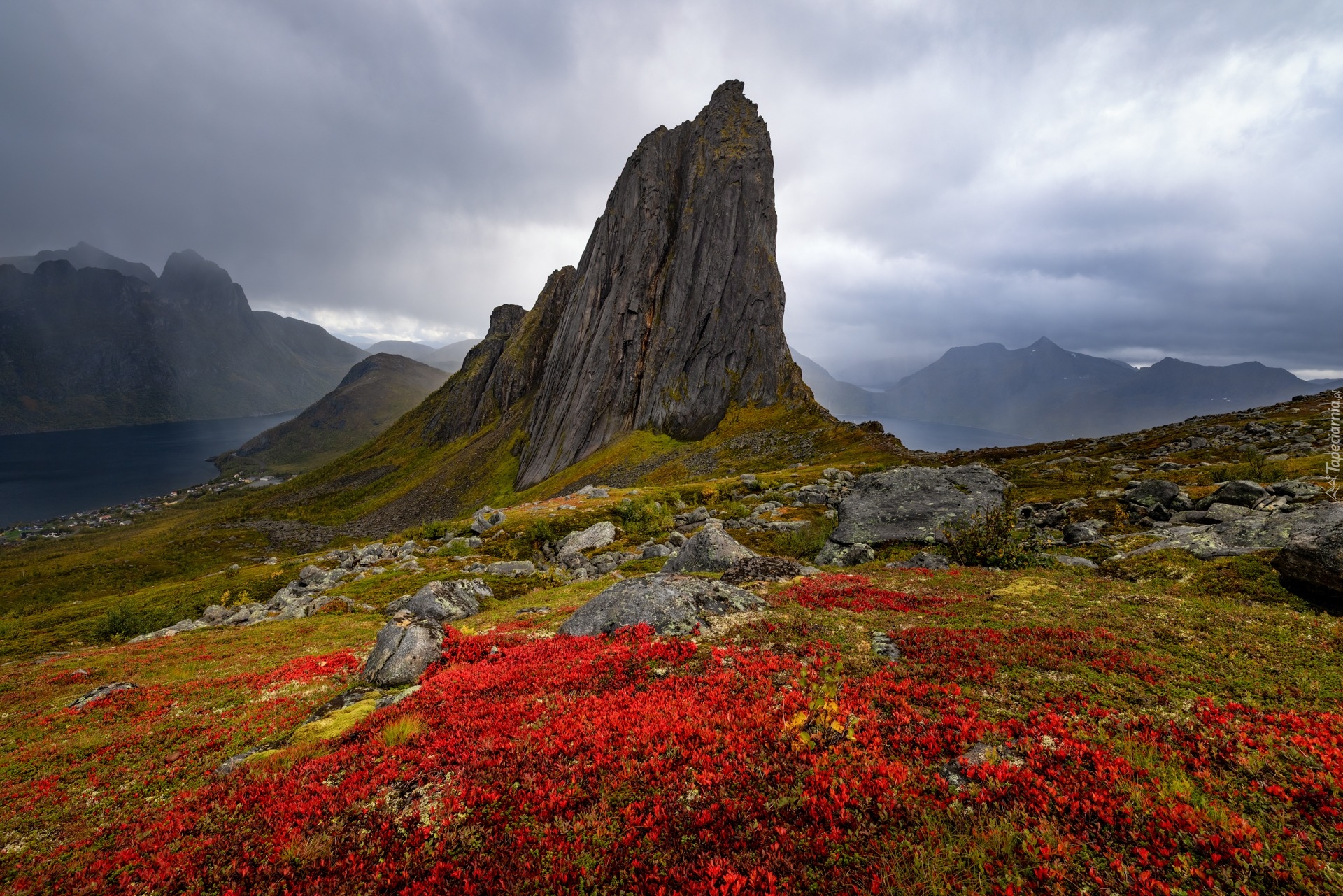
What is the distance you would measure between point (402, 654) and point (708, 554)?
15348 millimetres

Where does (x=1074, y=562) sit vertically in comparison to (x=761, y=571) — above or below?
above

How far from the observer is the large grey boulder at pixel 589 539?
38.2 m

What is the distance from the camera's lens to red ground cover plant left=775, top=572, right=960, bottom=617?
1562cm

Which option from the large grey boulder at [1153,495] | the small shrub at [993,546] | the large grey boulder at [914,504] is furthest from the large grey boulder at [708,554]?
the large grey boulder at [1153,495]

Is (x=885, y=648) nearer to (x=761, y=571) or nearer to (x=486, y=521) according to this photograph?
(x=761, y=571)

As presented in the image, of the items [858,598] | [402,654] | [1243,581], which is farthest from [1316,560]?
[402,654]

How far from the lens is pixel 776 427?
8925 cm

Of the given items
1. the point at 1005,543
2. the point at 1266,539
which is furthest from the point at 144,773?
the point at 1266,539

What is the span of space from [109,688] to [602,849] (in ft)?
66.3

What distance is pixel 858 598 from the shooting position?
1670 centimetres

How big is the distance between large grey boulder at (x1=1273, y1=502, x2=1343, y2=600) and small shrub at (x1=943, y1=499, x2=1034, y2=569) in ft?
24.9

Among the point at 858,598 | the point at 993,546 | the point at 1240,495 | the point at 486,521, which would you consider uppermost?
the point at 1240,495

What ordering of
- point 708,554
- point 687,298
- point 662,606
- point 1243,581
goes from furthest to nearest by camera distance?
point 687,298, point 708,554, point 1243,581, point 662,606

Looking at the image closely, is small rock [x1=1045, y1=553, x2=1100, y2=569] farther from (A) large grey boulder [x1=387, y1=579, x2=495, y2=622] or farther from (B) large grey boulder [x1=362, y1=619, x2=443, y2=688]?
(A) large grey boulder [x1=387, y1=579, x2=495, y2=622]
